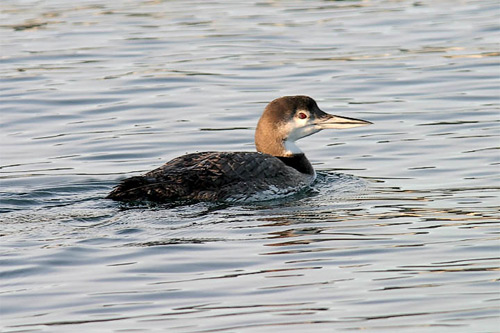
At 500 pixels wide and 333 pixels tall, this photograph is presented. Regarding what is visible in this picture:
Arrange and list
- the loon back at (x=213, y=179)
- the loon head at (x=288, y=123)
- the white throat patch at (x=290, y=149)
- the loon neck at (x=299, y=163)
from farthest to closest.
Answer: the white throat patch at (x=290, y=149), the loon head at (x=288, y=123), the loon neck at (x=299, y=163), the loon back at (x=213, y=179)

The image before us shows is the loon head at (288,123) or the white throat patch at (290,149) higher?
the loon head at (288,123)

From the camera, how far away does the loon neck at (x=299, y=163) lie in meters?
10.8

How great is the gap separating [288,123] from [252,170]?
3.36ft

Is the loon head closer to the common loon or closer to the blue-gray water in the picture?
the common loon

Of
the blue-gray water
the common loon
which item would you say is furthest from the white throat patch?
the blue-gray water

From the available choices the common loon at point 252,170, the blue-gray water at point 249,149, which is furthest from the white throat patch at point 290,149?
the blue-gray water at point 249,149

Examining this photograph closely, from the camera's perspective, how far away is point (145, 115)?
1394 centimetres

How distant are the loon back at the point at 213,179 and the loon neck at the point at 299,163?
160 millimetres

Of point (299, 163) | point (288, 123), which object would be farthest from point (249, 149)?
point (299, 163)

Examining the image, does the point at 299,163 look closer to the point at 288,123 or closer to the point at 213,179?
the point at 288,123

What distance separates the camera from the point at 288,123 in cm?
1097

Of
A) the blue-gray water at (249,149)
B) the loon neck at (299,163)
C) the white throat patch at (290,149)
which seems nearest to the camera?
the blue-gray water at (249,149)

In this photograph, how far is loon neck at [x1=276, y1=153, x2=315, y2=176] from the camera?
425 inches

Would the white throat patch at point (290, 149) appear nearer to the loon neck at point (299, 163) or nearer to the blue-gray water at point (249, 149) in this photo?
the loon neck at point (299, 163)
